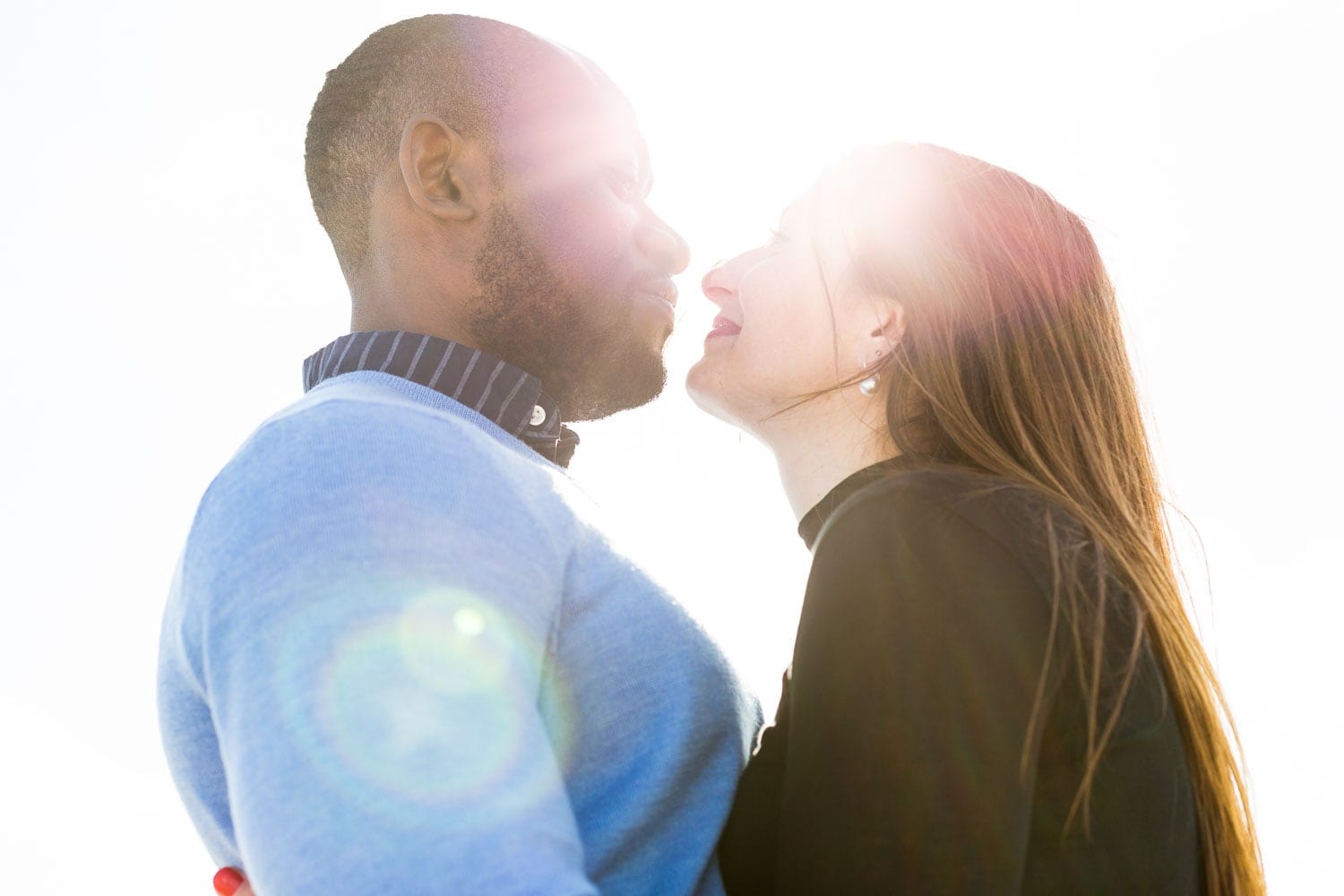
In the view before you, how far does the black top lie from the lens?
1724 mm

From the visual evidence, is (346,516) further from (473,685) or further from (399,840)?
(399,840)

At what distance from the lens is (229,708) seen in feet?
5.07

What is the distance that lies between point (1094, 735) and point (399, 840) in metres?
1.12

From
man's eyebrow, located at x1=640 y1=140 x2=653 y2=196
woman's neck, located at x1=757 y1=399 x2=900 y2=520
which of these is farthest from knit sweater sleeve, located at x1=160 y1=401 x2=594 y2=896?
man's eyebrow, located at x1=640 y1=140 x2=653 y2=196

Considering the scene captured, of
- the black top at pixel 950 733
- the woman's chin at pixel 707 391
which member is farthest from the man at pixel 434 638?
the woman's chin at pixel 707 391

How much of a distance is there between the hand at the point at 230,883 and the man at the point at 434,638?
4cm

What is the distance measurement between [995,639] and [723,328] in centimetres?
169

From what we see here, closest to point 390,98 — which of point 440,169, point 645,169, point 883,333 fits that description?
point 440,169

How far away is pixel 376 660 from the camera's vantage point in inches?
58.7

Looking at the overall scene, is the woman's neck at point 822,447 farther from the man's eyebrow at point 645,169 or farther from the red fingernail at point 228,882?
the red fingernail at point 228,882

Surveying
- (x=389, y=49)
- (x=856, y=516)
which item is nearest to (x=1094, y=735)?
(x=856, y=516)

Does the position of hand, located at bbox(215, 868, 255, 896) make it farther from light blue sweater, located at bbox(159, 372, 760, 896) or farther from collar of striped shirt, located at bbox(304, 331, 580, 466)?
collar of striped shirt, located at bbox(304, 331, 580, 466)

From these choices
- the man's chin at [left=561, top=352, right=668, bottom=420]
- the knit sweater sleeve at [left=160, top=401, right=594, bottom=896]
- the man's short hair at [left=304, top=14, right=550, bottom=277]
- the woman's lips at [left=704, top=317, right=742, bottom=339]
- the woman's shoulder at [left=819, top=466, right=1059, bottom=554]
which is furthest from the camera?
the woman's lips at [left=704, top=317, right=742, bottom=339]

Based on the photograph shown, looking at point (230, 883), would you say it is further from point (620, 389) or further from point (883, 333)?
point (883, 333)
